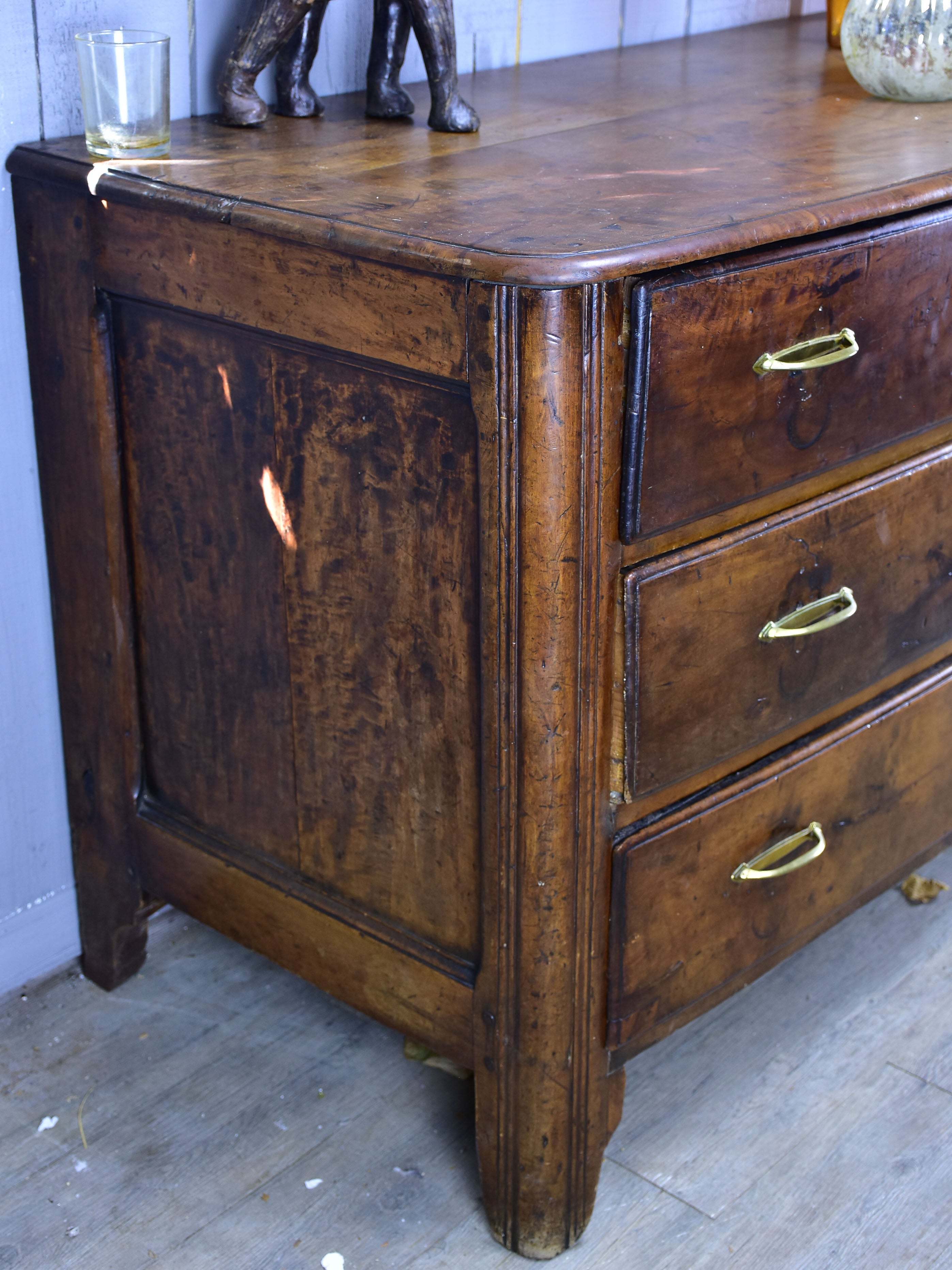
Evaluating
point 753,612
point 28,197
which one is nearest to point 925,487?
point 753,612

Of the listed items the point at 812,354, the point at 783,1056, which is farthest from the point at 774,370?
the point at 783,1056

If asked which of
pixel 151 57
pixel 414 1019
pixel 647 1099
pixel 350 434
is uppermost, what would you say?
pixel 151 57

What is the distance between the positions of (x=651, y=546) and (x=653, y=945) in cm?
36

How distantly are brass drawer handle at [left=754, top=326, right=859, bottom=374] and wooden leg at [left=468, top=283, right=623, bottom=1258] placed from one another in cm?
15

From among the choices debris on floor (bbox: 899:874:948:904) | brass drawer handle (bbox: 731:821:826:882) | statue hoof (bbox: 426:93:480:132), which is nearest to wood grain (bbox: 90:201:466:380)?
statue hoof (bbox: 426:93:480:132)

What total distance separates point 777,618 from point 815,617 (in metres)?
0.06

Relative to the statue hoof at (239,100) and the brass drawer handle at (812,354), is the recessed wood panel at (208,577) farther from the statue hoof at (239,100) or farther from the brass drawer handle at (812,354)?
the brass drawer handle at (812,354)

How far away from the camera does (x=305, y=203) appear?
1085 mm

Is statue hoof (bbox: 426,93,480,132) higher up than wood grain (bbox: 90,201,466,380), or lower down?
higher up

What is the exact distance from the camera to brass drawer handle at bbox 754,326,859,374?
1.07 meters

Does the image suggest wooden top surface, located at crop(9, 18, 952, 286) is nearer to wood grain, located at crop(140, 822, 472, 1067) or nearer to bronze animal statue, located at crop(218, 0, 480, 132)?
bronze animal statue, located at crop(218, 0, 480, 132)

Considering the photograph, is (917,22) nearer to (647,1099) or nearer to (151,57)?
(151,57)

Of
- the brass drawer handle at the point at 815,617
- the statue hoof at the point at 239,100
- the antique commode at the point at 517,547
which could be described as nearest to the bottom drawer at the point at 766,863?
the antique commode at the point at 517,547

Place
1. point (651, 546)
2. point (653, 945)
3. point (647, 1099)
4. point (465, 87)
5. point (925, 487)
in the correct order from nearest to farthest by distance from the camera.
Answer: point (651, 546)
point (653, 945)
point (925, 487)
point (647, 1099)
point (465, 87)
